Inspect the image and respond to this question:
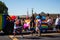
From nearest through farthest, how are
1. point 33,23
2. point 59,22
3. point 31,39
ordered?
point 31,39, point 33,23, point 59,22

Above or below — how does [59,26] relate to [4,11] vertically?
below

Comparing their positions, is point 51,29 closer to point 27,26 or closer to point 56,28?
point 56,28

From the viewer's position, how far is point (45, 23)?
1009 inches

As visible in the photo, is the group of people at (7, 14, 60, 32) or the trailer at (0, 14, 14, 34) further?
the trailer at (0, 14, 14, 34)

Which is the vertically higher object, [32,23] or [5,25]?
[32,23]

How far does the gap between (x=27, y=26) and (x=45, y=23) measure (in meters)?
2.67

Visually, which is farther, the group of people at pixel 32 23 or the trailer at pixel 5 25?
the trailer at pixel 5 25

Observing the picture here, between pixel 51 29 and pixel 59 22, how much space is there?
4.10ft

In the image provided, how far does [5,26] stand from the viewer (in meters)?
24.3

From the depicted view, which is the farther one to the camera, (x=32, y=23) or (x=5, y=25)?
(x=5, y=25)

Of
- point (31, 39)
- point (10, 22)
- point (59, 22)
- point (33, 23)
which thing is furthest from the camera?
point (59, 22)

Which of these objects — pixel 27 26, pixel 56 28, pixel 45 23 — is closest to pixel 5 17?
pixel 27 26

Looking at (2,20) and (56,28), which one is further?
(56,28)

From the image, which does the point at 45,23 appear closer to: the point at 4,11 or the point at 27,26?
the point at 27,26
